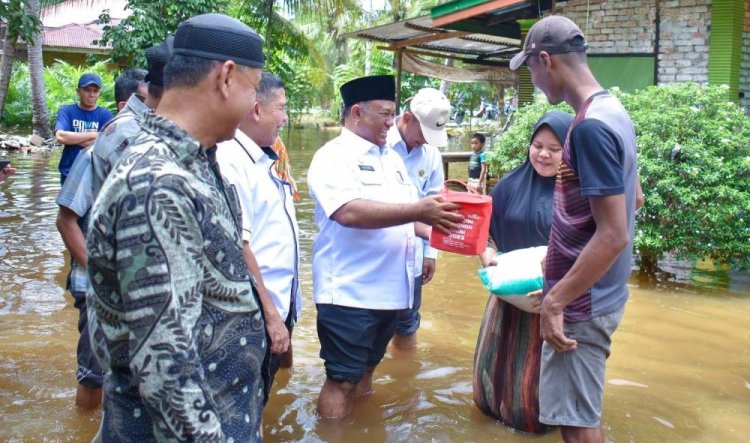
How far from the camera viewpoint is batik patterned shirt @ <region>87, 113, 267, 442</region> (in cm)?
174

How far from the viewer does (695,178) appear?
7.73 m

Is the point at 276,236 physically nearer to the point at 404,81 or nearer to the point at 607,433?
the point at 607,433

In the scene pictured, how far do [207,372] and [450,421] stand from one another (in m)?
2.95

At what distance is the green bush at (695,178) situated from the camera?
7641 millimetres

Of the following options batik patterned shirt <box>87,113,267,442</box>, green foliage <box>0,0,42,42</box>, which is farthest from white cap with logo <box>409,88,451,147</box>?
green foliage <box>0,0,42,42</box>

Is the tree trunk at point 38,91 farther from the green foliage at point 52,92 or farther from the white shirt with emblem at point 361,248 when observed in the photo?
the white shirt with emblem at point 361,248

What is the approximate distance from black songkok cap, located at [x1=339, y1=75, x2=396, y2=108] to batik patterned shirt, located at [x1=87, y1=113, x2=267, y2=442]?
91.9 inches

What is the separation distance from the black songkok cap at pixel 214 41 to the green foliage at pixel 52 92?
25.9 meters

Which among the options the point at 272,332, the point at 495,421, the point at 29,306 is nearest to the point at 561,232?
the point at 272,332

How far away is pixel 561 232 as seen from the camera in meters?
3.19

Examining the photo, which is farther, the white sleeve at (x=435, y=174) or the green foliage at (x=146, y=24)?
the green foliage at (x=146, y=24)

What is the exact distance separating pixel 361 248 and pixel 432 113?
55.5 inches

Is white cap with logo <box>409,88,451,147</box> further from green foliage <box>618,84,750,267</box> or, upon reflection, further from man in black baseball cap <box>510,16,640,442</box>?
green foliage <box>618,84,750,267</box>

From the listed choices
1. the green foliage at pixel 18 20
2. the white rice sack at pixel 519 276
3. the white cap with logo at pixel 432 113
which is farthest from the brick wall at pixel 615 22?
the white rice sack at pixel 519 276
